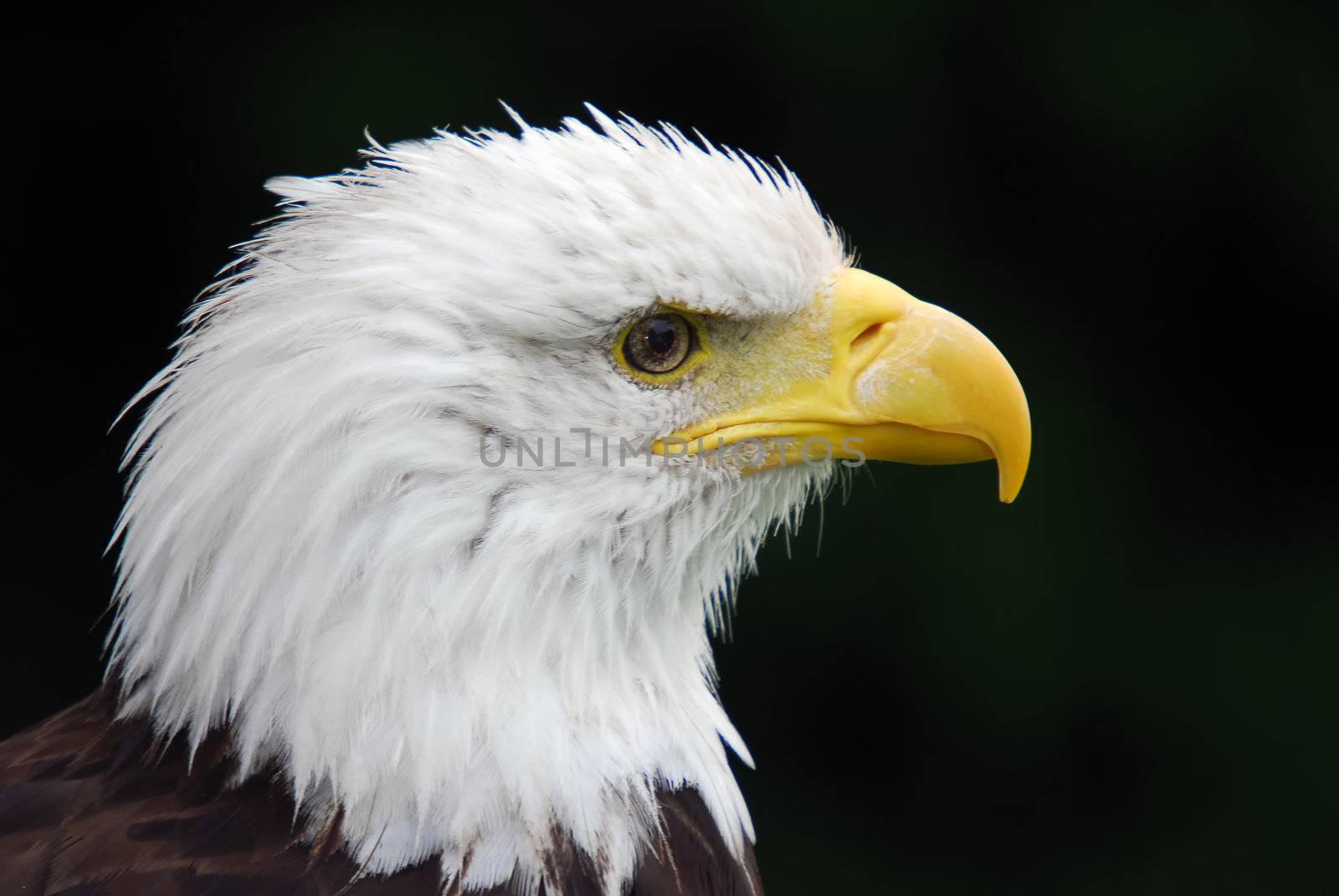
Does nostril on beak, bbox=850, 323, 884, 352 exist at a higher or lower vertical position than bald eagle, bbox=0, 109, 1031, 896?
higher

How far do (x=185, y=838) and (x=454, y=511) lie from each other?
1.62 ft

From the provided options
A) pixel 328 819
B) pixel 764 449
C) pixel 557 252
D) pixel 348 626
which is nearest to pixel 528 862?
pixel 328 819

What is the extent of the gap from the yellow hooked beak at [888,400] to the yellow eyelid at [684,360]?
0.08 meters

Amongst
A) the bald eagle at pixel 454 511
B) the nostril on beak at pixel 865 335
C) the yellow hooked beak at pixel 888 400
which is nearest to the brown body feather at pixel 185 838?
the bald eagle at pixel 454 511

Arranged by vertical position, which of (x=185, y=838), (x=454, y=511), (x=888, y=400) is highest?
(x=888, y=400)

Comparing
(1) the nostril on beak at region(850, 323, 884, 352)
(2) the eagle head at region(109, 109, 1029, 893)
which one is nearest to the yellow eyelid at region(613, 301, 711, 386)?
(2) the eagle head at region(109, 109, 1029, 893)

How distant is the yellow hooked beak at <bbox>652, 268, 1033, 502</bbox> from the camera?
5.59 ft

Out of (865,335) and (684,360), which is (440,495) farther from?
(865,335)

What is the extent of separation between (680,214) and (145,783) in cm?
96

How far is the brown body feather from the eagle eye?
Result: 21.8 inches

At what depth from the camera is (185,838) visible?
59.5 inches

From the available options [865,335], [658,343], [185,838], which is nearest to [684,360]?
[658,343]

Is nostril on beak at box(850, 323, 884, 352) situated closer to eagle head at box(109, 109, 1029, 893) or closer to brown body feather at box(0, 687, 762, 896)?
eagle head at box(109, 109, 1029, 893)

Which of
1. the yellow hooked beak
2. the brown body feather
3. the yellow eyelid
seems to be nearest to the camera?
the brown body feather
